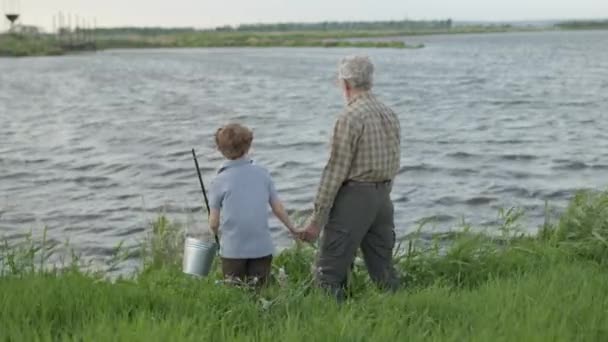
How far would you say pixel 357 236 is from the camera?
22.0ft

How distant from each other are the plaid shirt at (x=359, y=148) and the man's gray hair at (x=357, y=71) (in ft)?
0.29

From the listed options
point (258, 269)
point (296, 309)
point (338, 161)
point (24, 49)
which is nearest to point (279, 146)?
point (258, 269)

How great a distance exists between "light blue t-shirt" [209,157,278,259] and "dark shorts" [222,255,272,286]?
6 centimetres

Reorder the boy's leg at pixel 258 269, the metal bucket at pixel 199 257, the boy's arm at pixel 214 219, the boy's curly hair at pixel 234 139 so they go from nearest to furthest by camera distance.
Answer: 1. the boy's curly hair at pixel 234 139
2. the metal bucket at pixel 199 257
3. the boy's arm at pixel 214 219
4. the boy's leg at pixel 258 269

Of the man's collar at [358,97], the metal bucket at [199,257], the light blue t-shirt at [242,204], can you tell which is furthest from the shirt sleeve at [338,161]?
the metal bucket at [199,257]

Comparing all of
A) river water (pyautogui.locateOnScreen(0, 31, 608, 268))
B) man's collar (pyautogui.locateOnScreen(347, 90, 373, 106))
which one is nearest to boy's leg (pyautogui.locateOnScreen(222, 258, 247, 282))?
man's collar (pyautogui.locateOnScreen(347, 90, 373, 106))

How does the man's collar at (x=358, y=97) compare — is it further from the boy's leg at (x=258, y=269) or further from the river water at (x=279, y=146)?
the river water at (x=279, y=146)

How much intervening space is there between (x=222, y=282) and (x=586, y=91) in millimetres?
31516

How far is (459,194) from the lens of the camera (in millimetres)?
15172

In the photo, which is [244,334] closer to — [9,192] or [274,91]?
[9,192]

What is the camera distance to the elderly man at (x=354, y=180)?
6.47 meters

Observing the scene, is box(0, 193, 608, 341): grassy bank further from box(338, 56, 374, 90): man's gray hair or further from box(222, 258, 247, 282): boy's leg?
box(338, 56, 374, 90): man's gray hair

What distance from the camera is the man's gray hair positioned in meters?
6.43

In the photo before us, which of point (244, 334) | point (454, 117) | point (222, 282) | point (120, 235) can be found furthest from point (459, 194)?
point (454, 117)
